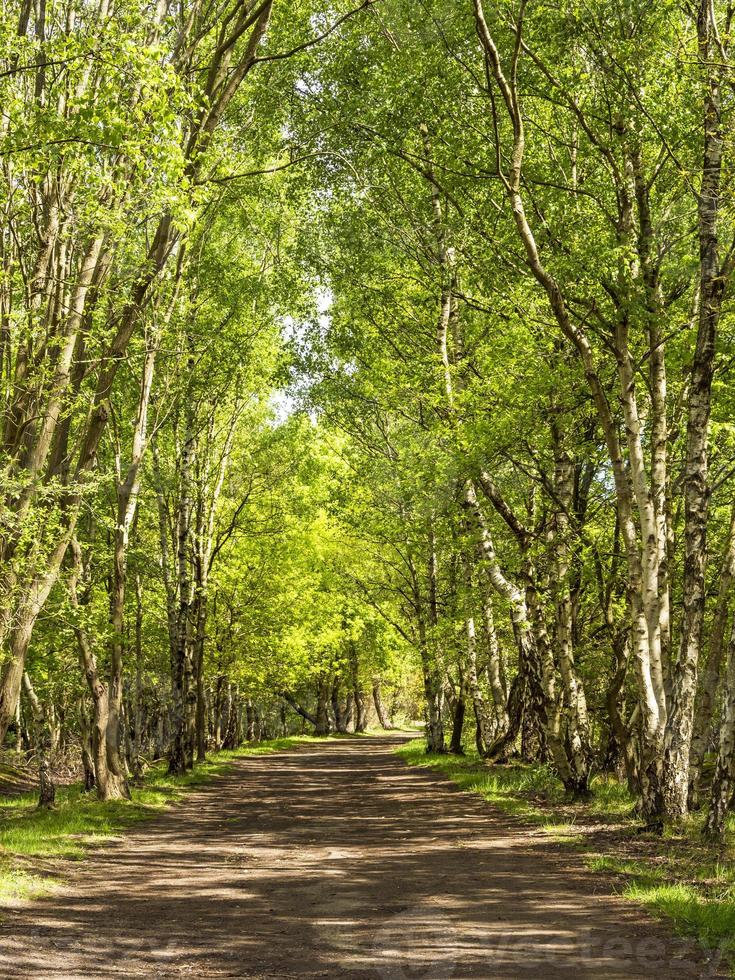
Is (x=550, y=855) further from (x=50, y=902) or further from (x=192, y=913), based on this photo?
(x=50, y=902)

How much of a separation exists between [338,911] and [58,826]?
7.19 meters

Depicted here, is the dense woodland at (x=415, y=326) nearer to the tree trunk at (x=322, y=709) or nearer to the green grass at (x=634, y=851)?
the green grass at (x=634, y=851)

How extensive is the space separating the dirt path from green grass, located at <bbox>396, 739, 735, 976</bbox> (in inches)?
12.5

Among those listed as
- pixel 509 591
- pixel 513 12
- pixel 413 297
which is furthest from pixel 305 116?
pixel 509 591

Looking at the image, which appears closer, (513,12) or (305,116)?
(513,12)

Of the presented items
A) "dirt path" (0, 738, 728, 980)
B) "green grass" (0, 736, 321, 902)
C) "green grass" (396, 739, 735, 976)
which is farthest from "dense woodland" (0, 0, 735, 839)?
"dirt path" (0, 738, 728, 980)

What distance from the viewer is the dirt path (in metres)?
7.11

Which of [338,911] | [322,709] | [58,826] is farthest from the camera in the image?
[322,709]

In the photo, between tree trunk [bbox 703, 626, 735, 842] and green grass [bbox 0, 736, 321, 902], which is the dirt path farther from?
tree trunk [bbox 703, 626, 735, 842]

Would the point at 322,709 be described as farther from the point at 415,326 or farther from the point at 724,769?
the point at 724,769

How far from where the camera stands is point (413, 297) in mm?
21672

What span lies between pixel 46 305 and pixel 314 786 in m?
14.9

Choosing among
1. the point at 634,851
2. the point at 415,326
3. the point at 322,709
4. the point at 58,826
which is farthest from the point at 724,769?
the point at 322,709

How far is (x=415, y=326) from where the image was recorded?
22953 millimetres
